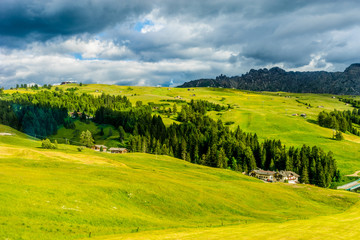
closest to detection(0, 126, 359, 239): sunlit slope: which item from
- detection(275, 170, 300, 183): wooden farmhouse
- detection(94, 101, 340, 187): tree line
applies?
detection(275, 170, 300, 183): wooden farmhouse

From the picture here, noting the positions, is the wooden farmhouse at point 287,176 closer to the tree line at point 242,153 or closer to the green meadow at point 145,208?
the tree line at point 242,153

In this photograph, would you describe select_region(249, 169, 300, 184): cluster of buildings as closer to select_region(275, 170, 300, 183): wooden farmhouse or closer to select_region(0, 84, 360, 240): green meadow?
select_region(275, 170, 300, 183): wooden farmhouse

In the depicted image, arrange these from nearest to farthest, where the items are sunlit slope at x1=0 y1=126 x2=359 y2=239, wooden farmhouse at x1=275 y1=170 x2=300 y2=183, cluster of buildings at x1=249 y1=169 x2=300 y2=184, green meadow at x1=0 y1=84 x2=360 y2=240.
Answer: green meadow at x1=0 y1=84 x2=360 y2=240, sunlit slope at x1=0 y1=126 x2=359 y2=239, wooden farmhouse at x1=275 y1=170 x2=300 y2=183, cluster of buildings at x1=249 y1=169 x2=300 y2=184

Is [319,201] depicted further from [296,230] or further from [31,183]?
[31,183]

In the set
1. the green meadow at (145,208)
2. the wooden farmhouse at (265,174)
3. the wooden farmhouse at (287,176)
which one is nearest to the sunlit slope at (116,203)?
the green meadow at (145,208)

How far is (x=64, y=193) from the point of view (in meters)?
49.2

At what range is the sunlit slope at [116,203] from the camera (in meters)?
38.4

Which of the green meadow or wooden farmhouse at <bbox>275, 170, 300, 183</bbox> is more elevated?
the green meadow

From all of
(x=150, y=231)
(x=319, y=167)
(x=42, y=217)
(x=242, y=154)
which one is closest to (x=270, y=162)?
(x=242, y=154)

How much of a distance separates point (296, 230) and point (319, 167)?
118762mm

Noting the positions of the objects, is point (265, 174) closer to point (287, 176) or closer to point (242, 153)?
point (287, 176)

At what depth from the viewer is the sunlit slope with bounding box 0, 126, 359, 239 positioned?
38.4 metres

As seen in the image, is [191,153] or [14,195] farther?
[191,153]

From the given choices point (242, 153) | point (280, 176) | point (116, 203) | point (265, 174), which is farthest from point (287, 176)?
point (116, 203)
